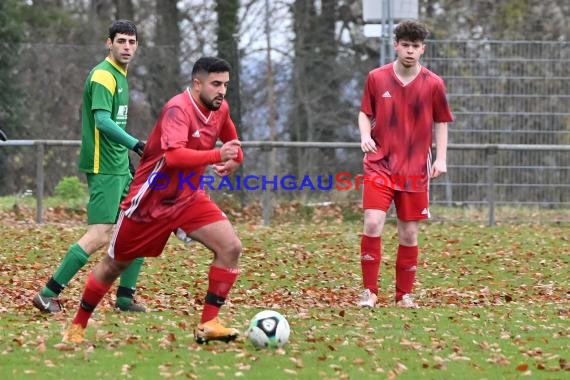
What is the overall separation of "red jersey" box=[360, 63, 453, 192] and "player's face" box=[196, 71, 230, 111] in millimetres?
2429

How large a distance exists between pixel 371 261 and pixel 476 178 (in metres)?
8.62

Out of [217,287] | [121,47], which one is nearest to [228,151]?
[217,287]

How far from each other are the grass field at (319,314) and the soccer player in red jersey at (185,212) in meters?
Result: 0.28

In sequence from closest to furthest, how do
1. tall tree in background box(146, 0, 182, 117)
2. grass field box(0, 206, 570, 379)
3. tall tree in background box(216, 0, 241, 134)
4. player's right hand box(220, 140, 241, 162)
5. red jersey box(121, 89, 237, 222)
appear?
1. grass field box(0, 206, 570, 379)
2. player's right hand box(220, 140, 241, 162)
3. red jersey box(121, 89, 237, 222)
4. tall tree in background box(216, 0, 241, 134)
5. tall tree in background box(146, 0, 182, 117)

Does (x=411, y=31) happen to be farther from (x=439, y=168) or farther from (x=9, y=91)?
(x=9, y=91)

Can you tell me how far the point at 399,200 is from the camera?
34.3 feet

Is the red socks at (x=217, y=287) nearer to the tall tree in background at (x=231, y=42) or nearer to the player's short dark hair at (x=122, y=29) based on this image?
the player's short dark hair at (x=122, y=29)

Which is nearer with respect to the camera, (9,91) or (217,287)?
(217,287)

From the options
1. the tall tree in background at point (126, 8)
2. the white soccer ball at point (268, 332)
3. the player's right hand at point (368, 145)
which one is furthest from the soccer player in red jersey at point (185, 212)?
the tall tree in background at point (126, 8)

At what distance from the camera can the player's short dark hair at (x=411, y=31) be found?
10195mm

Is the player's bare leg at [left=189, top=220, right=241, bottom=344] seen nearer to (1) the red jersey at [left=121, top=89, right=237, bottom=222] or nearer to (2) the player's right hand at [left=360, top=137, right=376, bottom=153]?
(1) the red jersey at [left=121, top=89, right=237, bottom=222]

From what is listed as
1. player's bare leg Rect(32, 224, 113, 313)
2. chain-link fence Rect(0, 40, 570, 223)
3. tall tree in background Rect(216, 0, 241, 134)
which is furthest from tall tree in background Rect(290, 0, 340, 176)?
player's bare leg Rect(32, 224, 113, 313)

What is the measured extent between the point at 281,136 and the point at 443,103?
582 inches

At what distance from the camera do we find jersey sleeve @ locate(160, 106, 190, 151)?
7.96m
